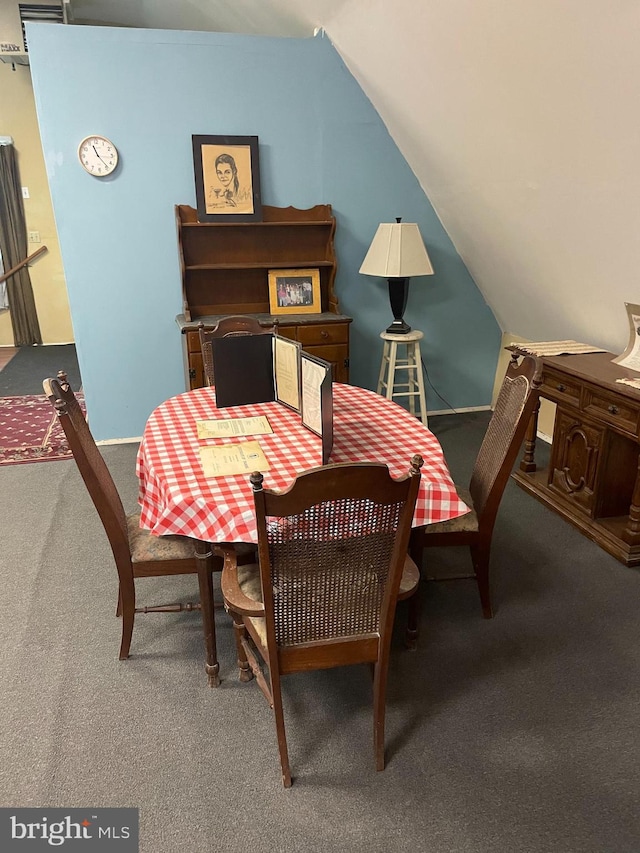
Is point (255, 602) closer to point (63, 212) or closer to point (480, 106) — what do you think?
point (480, 106)

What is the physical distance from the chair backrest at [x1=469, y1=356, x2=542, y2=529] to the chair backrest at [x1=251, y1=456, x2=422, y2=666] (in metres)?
0.71

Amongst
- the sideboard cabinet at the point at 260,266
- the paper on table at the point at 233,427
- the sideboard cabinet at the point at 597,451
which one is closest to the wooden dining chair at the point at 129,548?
the paper on table at the point at 233,427

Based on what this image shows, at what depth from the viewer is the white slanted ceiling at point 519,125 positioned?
78.5 inches

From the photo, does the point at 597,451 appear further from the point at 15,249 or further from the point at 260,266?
the point at 15,249

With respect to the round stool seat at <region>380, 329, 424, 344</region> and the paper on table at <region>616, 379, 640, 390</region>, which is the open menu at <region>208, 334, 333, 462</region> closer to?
the paper on table at <region>616, 379, 640, 390</region>

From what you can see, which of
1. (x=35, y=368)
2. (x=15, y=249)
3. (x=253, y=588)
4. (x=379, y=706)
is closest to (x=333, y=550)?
(x=253, y=588)

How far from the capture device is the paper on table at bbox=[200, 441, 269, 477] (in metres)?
1.78

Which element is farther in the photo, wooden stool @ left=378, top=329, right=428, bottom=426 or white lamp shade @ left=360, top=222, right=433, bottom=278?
wooden stool @ left=378, top=329, right=428, bottom=426

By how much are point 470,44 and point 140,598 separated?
2.56 metres

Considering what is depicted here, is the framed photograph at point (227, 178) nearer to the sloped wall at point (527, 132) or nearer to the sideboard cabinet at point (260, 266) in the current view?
the sideboard cabinet at point (260, 266)

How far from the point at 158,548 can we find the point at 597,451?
6.57ft

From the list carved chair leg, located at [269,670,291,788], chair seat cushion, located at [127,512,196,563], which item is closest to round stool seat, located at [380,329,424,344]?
chair seat cushion, located at [127,512,196,563]

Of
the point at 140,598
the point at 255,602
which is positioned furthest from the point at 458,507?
the point at 140,598

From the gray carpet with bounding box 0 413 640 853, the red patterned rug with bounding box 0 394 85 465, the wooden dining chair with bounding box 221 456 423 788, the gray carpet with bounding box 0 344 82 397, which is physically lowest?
the gray carpet with bounding box 0 413 640 853
